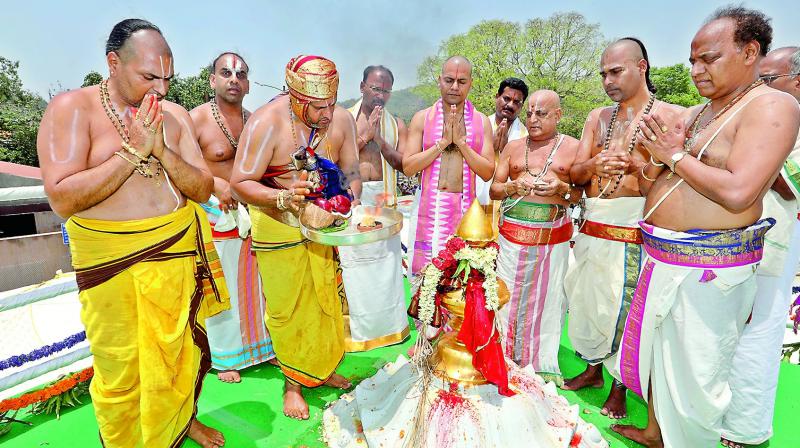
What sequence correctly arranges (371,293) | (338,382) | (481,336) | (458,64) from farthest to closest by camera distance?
(371,293), (458,64), (338,382), (481,336)

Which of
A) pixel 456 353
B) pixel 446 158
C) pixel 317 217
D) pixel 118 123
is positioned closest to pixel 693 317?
pixel 456 353

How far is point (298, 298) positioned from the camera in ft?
11.4

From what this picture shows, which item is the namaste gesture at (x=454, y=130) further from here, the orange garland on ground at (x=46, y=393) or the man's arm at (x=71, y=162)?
the orange garland on ground at (x=46, y=393)

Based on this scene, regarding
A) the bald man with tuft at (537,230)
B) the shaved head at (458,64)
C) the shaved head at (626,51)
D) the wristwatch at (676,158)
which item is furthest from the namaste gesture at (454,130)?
the wristwatch at (676,158)

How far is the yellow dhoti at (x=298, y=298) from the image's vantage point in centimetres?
334

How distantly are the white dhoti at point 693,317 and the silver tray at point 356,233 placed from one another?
162 centimetres

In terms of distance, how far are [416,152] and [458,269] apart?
2464 millimetres

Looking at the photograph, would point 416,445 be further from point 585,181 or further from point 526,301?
point 585,181

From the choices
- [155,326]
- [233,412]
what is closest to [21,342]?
[233,412]

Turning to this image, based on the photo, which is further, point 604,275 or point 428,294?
point 604,275

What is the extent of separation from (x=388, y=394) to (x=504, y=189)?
2045mm

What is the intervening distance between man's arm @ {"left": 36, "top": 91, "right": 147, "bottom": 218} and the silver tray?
1.02 metres

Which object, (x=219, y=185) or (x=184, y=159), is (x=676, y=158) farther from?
(x=219, y=185)

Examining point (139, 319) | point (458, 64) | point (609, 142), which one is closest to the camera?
point (139, 319)
